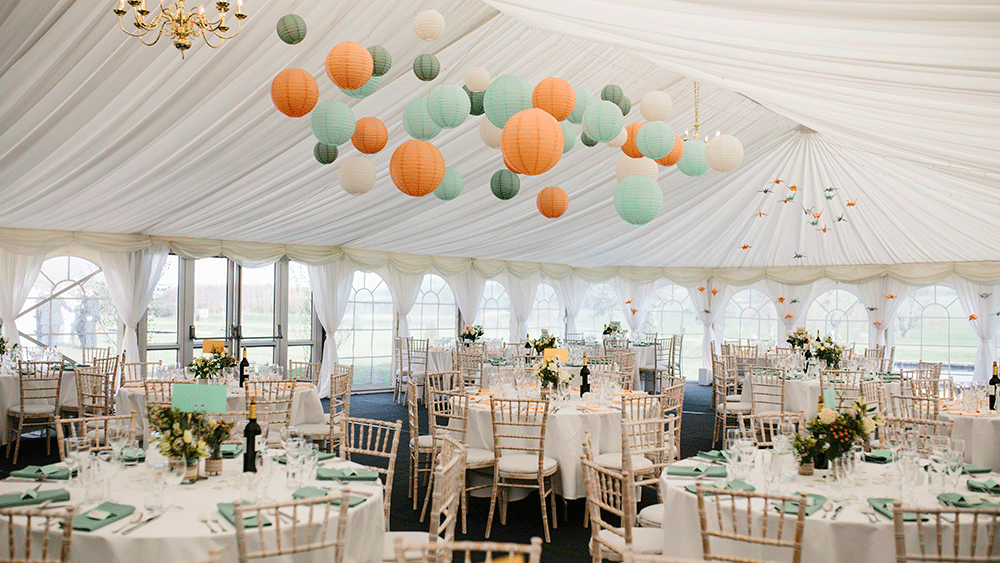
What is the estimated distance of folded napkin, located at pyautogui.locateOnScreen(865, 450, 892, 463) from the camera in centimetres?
399

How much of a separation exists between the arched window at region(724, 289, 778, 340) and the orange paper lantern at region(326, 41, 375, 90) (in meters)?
13.1

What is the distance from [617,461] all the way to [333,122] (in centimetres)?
333

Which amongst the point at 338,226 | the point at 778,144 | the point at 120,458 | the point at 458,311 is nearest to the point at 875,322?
the point at 778,144

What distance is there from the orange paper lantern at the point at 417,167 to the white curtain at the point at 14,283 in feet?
24.1

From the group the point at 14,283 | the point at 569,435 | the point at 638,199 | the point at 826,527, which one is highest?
the point at 638,199

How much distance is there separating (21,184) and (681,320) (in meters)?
13.0

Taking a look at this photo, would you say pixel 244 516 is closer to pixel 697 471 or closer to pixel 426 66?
pixel 697 471

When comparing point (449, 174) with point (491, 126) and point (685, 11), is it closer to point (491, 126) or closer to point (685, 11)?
point (491, 126)

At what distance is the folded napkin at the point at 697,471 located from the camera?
143 inches

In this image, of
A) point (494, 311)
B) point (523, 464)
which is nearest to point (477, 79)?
point (523, 464)

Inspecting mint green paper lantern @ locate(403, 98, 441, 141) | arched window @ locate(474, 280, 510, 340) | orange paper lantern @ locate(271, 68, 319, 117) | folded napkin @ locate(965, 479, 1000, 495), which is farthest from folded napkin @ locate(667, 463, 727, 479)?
arched window @ locate(474, 280, 510, 340)

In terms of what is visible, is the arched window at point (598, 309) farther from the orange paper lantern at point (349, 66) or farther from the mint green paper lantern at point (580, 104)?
the orange paper lantern at point (349, 66)

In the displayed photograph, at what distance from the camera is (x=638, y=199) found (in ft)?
14.2

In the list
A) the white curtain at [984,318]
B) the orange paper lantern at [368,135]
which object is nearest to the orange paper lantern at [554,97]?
the orange paper lantern at [368,135]
